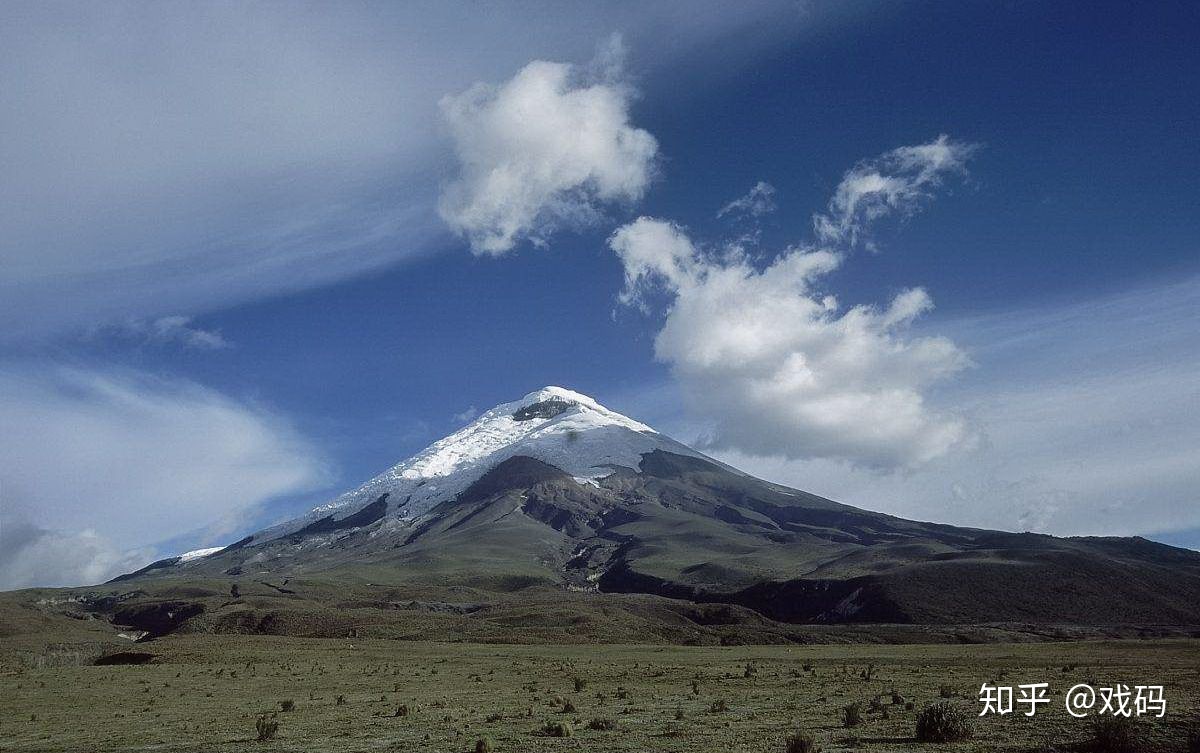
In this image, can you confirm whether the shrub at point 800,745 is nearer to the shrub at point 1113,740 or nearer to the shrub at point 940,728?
the shrub at point 940,728

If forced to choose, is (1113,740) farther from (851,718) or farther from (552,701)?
(552,701)

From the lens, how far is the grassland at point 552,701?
85.6ft

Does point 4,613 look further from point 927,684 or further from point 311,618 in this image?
point 927,684

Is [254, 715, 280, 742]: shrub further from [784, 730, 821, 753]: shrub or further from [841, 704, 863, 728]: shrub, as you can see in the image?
[841, 704, 863, 728]: shrub

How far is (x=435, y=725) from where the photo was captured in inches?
1244

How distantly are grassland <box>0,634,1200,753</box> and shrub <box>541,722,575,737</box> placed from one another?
286 mm

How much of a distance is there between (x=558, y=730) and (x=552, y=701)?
9.87 m

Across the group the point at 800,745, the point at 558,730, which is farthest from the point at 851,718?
the point at 558,730

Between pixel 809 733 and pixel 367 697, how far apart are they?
87.0ft

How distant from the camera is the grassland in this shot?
26.1 m

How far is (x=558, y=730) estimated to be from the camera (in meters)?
27.5

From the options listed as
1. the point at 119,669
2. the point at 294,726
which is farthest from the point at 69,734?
the point at 119,669

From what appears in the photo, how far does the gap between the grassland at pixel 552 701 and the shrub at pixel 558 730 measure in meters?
0.29

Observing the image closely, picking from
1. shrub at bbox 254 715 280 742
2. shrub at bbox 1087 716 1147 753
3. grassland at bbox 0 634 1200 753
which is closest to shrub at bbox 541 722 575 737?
grassland at bbox 0 634 1200 753
